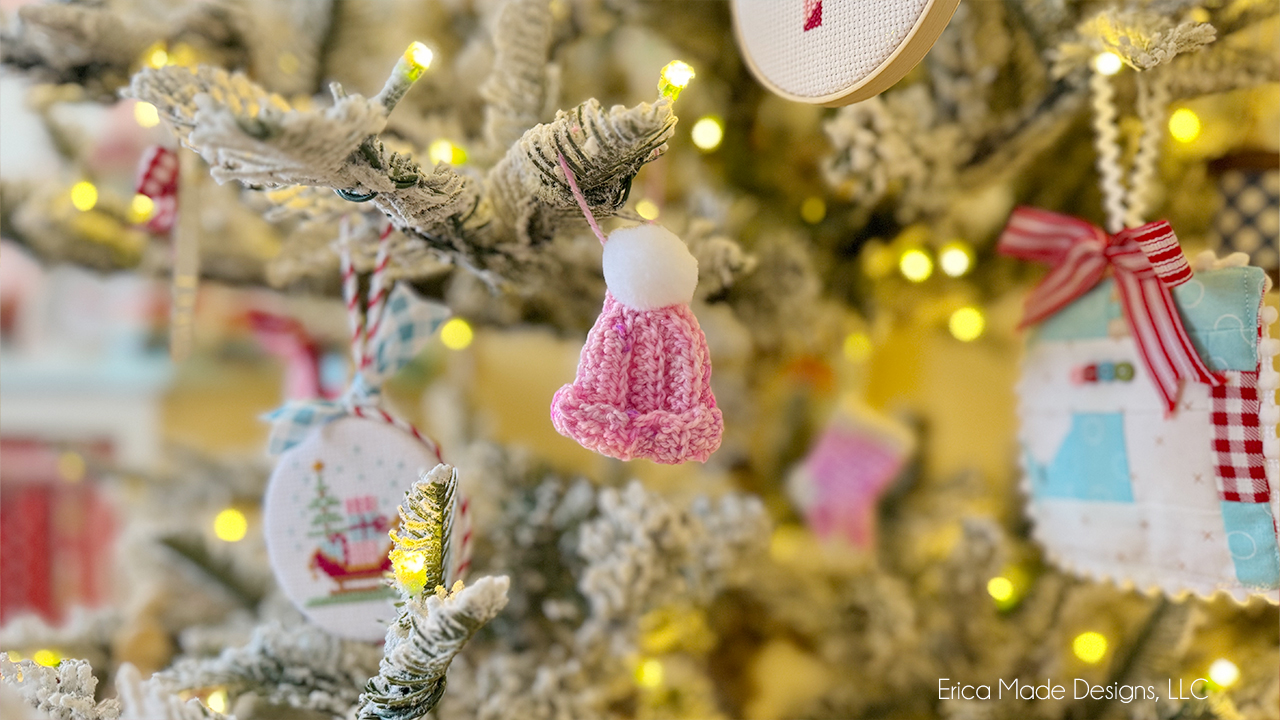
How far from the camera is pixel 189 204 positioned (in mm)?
722

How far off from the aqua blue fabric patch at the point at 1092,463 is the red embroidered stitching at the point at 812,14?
41 cm

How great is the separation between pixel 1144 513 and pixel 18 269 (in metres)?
1.66

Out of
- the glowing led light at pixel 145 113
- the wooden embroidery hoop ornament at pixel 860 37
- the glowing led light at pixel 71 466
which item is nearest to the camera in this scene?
the wooden embroidery hoop ornament at pixel 860 37

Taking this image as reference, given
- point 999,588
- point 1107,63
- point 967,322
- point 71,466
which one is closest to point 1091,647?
point 999,588

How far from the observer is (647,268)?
0.49 meters

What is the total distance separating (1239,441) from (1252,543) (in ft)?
0.25

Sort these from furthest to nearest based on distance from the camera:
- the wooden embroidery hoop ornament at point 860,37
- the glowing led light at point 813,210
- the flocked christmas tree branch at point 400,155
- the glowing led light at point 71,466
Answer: the glowing led light at point 71,466
the glowing led light at point 813,210
the wooden embroidery hoop ornament at point 860,37
the flocked christmas tree branch at point 400,155

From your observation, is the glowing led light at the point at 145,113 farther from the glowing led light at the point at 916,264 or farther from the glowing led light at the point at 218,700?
the glowing led light at the point at 916,264

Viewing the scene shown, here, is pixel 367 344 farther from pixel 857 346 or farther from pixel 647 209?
pixel 857 346

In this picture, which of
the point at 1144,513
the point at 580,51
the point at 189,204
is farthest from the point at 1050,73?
the point at 189,204

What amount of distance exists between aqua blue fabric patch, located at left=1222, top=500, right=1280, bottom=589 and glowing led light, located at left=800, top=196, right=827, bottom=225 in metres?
0.46

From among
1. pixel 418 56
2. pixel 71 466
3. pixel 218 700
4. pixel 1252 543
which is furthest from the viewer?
pixel 71 466

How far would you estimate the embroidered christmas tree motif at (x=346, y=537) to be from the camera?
2.03ft

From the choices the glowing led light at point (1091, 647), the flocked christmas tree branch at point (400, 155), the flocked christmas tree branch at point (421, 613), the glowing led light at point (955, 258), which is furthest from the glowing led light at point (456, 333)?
the glowing led light at point (1091, 647)
